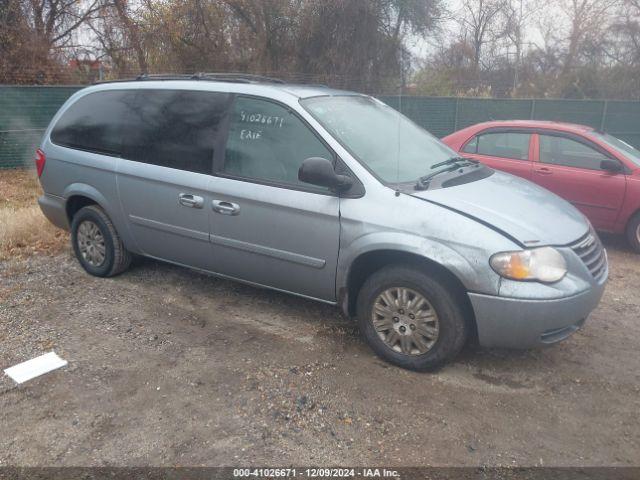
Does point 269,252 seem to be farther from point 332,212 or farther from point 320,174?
point 320,174

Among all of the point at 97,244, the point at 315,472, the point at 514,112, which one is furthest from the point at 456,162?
the point at 514,112

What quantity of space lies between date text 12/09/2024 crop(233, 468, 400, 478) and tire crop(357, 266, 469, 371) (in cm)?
98

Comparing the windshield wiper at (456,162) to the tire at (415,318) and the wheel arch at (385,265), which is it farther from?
the tire at (415,318)

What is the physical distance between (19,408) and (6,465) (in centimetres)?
53

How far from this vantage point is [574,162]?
6809 millimetres

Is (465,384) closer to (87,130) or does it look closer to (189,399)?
(189,399)

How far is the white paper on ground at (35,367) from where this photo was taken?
3646 millimetres

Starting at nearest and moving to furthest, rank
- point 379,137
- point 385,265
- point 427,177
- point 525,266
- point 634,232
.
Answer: point 525,266 < point 385,265 < point 427,177 < point 379,137 < point 634,232

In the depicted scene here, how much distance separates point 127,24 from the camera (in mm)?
15305

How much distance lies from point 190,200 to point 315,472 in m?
2.35

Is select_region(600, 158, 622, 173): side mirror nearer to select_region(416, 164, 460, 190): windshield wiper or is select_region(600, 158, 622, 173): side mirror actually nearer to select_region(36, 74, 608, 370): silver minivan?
select_region(36, 74, 608, 370): silver minivan

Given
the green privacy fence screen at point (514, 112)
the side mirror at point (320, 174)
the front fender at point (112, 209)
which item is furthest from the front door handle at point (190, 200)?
the green privacy fence screen at point (514, 112)

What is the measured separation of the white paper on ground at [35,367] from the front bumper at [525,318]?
2748 mm

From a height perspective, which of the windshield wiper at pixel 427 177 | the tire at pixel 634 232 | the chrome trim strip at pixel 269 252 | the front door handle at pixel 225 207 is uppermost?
the windshield wiper at pixel 427 177
